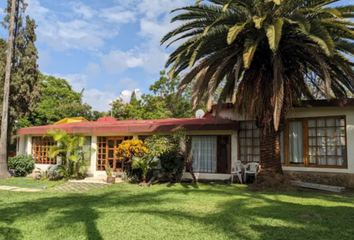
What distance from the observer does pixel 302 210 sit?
6.68 m

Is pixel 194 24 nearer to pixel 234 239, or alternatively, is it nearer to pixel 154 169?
pixel 154 169

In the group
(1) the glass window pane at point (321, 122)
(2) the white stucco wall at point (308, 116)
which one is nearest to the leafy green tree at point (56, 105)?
(2) the white stucco wall at point (308, 116)

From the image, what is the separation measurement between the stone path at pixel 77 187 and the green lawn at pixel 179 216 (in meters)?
1.54

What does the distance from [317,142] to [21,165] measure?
15.2 metres

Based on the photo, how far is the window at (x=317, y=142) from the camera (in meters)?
11.0

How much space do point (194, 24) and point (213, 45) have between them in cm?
102

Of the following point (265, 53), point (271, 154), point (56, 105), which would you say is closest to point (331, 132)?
point (271, 154)

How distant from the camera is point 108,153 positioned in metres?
15.1

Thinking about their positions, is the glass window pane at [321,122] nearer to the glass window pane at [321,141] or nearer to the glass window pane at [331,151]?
the glass window pane at [321,141]

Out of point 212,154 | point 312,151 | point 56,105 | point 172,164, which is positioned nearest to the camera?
point 312,151

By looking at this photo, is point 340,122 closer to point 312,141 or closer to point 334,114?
point 334,114

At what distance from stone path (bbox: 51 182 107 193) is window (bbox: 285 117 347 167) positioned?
827cm

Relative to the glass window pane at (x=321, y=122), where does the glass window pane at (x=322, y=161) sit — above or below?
below

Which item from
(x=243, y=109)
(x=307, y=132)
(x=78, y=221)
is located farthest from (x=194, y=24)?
(x=78, y=221)
